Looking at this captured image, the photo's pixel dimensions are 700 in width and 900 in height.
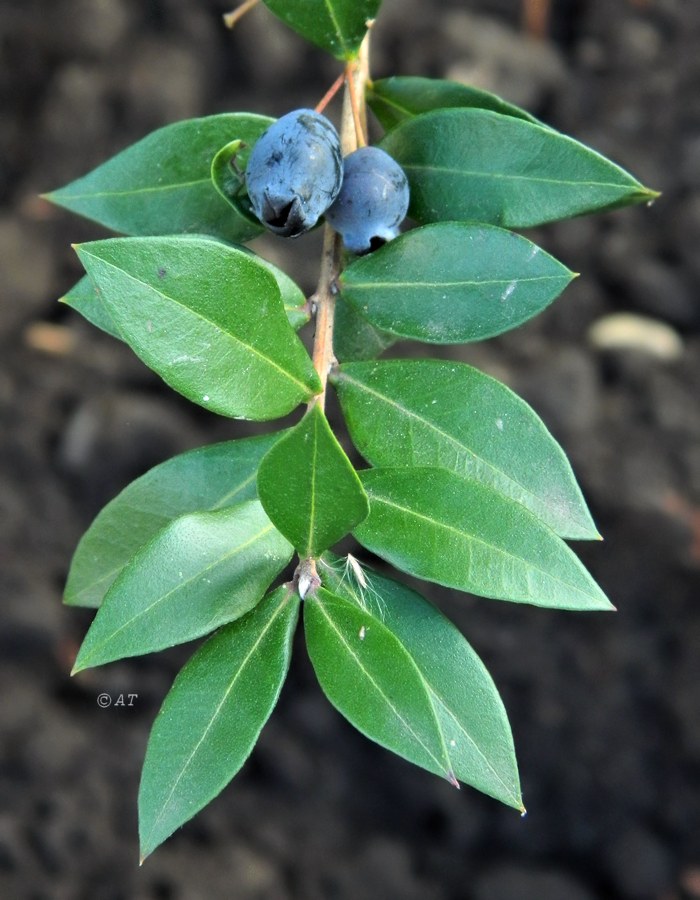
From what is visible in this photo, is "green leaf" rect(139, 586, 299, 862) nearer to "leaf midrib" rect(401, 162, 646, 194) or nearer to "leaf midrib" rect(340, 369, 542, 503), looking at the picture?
"leaf midrib" rect(340, 369, 542, 503)

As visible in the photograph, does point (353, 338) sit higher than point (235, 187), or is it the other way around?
point (235, 187)

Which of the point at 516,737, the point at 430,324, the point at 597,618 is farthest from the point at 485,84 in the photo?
the point at 430,324

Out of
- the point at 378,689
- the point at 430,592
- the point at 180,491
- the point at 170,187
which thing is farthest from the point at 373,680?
the point at 430,592

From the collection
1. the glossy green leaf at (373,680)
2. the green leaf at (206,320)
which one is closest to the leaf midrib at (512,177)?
the green leaf at (206,320)

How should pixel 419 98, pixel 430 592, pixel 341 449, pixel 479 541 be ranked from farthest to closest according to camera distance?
pixel 430 592 → pixel 419 98 → pixel 479 541 → pixel 341 449

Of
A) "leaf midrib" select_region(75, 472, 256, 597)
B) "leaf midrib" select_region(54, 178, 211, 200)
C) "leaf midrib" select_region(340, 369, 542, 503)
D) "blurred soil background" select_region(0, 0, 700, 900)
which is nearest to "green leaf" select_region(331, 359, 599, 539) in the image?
"leaf midrib" select_region(340, 369, 542, 503)

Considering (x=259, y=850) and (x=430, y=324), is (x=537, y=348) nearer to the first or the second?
(x=259, y=850)

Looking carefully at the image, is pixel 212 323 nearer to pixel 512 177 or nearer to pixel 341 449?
pixel 341 449
